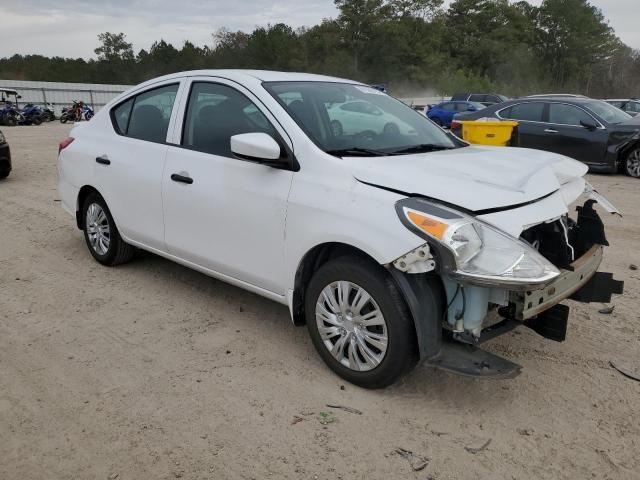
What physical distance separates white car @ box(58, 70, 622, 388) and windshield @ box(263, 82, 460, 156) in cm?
2

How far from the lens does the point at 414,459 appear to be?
2.60 meters

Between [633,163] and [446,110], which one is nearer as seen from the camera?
[633,163]

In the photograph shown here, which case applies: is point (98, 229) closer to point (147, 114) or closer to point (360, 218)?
point (147, 114)

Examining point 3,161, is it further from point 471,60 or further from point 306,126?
point 471,60

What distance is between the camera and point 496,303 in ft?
9.11

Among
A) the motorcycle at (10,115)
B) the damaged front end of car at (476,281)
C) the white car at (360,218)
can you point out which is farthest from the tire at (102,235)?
the motorcycle at (10,115)

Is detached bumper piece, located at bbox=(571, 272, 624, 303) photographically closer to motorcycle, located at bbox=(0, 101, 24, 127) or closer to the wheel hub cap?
the wheel hub cap

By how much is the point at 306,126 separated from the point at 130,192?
1805 millimetres

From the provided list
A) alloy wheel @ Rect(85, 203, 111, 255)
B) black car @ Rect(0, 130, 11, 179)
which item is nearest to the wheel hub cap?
alloy wheel @ Rect(85, 203, 111, 255)

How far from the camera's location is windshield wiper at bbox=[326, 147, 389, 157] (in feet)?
10.8

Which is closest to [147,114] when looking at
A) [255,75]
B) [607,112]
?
[255,75]

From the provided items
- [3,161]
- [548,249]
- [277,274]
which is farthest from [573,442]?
[3,161]

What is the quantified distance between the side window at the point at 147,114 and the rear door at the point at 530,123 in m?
8.49

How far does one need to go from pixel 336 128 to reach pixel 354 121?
210 millimetres
